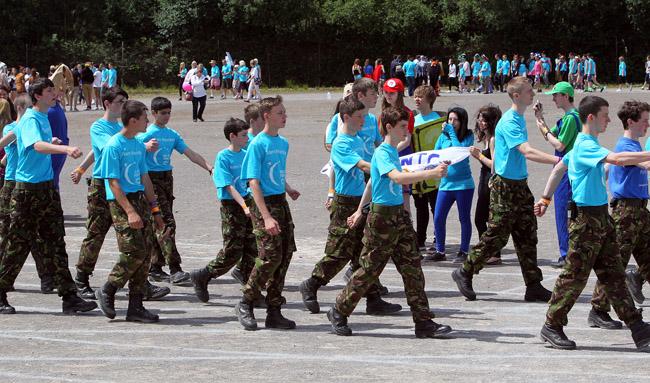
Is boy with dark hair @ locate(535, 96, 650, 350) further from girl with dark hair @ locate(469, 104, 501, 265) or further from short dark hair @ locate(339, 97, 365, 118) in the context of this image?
girl with dark hair @ locate(469, 104, 501, 265)

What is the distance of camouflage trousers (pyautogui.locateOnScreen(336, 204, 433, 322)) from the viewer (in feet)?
→ 29.2

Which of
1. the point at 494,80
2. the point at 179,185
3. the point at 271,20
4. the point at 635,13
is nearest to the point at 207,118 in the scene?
the point at 179,185

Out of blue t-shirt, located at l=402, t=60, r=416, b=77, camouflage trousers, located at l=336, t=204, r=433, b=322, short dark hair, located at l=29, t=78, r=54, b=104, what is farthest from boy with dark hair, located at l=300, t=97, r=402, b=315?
blue t-shirt, located at l=402, t=60, r=416, b=77

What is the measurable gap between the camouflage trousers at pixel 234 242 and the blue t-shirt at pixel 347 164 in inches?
41.6

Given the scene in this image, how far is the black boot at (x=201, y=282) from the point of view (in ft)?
35.1

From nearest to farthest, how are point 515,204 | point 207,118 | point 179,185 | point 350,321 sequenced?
point 350,321 < point 515,204 < point 179,185 < point 207,118

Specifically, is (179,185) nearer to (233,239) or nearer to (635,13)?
(233,239)

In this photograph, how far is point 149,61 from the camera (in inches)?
2292

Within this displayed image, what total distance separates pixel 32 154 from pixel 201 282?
1.88m

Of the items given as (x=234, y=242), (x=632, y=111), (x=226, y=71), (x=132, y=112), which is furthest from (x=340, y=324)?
(x=226, y=71)

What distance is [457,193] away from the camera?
42.6ft

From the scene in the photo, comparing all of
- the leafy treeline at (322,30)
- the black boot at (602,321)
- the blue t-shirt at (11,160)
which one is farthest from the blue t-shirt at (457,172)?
the leafy treeline at (322,30)

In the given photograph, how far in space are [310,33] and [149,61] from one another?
8.99 metres

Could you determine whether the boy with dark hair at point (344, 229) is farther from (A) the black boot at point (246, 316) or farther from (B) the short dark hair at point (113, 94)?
(B) the short dark hair at point (113, 94)
